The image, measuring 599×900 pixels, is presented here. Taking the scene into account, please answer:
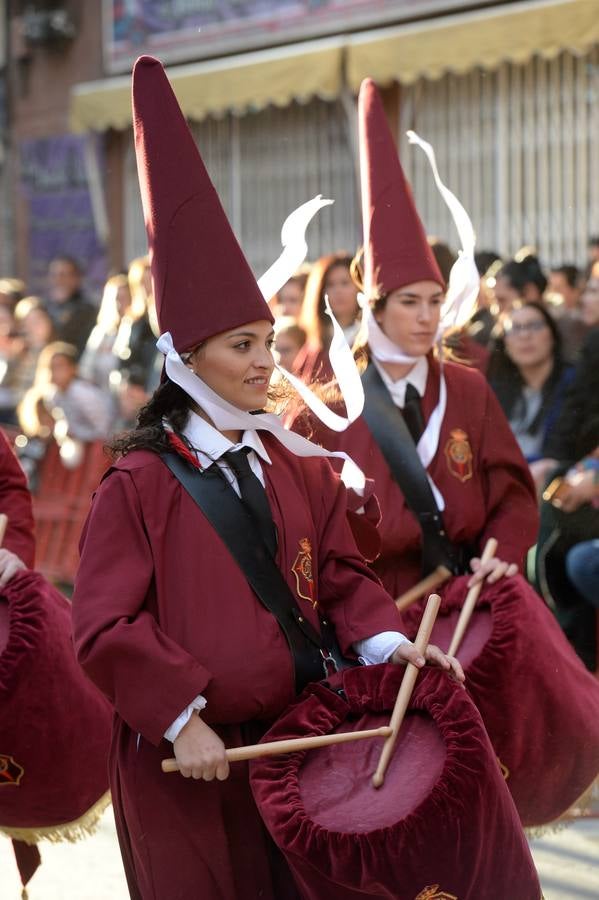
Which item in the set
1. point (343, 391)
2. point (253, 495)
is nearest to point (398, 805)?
point (253, 495)

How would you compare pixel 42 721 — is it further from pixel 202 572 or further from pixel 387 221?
pixel 387 221

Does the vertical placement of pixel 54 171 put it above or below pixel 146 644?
below

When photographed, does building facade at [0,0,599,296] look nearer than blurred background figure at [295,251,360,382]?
No

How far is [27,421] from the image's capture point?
10.4m

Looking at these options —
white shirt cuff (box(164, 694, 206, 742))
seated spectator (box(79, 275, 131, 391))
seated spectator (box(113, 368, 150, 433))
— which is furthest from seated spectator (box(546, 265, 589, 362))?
white shirt cuff (box(164, 694, 206, 742))

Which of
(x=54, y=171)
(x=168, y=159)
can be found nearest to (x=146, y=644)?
(x=168, y=159)

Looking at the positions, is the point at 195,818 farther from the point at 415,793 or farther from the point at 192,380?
the point at 192,380

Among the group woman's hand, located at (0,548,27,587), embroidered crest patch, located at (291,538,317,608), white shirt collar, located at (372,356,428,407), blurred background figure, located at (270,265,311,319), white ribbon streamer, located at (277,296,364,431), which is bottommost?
blurred background figure, located at (270,265,311,319)

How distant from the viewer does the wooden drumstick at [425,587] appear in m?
4.64

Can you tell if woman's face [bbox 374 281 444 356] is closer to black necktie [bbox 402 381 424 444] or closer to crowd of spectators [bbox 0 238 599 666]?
black necktie [bbox 402 381 424 444]

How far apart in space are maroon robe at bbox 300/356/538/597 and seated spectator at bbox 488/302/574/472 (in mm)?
1989

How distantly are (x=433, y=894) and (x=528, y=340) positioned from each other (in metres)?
4.35

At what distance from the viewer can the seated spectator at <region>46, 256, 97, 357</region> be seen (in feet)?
37.9

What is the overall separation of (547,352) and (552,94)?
526cm
